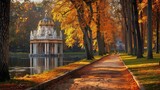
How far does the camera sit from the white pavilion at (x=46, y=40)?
87688 millimetres

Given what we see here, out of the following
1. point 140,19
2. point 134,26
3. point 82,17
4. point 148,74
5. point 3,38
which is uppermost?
point 140,19

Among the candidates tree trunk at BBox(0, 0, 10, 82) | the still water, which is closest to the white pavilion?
the still water

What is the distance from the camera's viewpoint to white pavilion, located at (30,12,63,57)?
8769 cm

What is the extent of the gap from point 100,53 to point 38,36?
3386cm

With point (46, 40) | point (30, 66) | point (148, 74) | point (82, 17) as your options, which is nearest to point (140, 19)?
point (82, 17)

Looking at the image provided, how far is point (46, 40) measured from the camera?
289 feet

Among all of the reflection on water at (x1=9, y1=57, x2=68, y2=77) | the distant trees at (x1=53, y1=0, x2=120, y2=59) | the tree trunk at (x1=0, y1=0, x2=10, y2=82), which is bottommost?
the reflection on water at (x1=9, y1=57, x2=68, y2=77)

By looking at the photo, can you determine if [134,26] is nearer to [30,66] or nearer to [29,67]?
[29,67]

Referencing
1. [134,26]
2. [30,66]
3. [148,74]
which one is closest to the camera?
[148,74]

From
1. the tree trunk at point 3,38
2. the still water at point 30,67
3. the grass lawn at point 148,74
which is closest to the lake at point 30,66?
the still water at point 30,67

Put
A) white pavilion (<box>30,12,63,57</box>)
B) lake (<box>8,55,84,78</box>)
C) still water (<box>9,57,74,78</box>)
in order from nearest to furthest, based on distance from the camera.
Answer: still water (<box>9,57,74,78</box>), lake (<box>8,55,84,78</box>), white pavilion (<box>30,12,63,57</box>)

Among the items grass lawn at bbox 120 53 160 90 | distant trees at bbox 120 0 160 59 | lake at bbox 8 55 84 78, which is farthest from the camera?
lake at bbox 8 55 84 78

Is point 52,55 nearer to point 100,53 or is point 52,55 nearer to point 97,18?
point 100,53

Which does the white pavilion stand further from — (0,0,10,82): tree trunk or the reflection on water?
(0,0,10,82): tree trunk
